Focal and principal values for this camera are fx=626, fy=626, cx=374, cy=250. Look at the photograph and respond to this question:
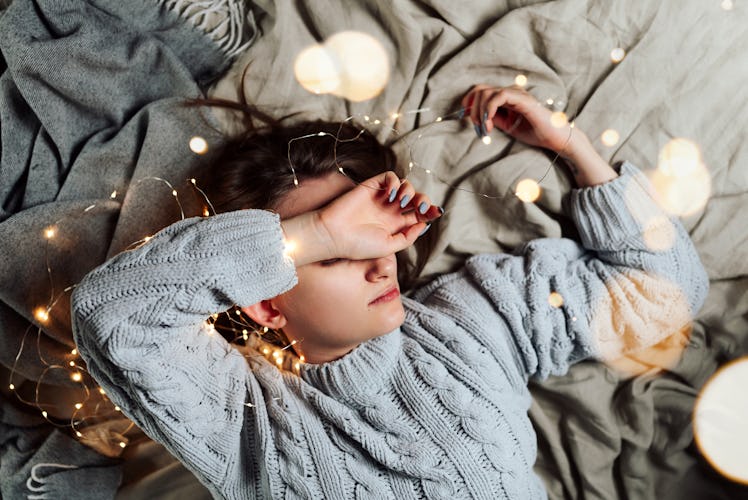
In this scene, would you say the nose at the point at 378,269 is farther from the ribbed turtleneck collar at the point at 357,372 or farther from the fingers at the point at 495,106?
the fingers at the point at 495,106

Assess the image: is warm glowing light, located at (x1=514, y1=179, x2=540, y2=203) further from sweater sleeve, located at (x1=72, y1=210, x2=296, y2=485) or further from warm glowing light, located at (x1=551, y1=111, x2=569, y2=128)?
sweater sleeve, located at (x1=72, y1=210, x2=296, y2=485)

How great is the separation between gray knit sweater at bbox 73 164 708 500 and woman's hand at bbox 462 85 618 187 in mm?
34

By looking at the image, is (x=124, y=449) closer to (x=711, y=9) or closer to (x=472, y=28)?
(x=472, y=28)

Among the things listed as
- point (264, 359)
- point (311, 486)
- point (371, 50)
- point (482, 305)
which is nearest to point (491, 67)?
A: point (371, 50)

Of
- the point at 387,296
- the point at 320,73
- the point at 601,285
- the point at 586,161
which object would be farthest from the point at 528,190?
the point at 320,73

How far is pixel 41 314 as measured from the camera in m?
1.16

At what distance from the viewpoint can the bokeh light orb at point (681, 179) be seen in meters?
1.14

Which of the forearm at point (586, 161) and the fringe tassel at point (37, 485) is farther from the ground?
the forearm at point (586, 161)

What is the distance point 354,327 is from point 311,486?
0.89 feet

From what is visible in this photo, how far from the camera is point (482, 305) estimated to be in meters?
1.16

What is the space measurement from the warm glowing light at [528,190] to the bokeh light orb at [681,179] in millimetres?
207

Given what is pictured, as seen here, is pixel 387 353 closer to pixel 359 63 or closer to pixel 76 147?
pixel 359 63

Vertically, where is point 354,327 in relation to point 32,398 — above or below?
above

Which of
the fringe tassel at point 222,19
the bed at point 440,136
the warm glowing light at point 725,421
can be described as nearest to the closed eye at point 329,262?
the bed at point 440,136
